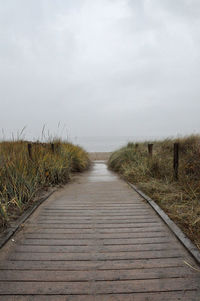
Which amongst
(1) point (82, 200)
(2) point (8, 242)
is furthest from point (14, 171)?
(2) point (8, 242)

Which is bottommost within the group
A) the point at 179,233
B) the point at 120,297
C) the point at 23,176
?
the point at 120,297

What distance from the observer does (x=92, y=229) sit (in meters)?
2.51

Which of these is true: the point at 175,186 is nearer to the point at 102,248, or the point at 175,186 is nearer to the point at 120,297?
the point at 102,248

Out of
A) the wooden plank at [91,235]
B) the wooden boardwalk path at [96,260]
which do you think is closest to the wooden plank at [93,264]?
the wooden boardwalk path at [96,260]

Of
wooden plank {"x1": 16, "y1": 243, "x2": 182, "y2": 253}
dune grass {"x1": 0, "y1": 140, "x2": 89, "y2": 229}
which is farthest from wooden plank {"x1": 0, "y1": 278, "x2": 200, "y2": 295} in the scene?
dune grass {"x1": 0, "y1": 140, "x2": 89, "y2": 229}

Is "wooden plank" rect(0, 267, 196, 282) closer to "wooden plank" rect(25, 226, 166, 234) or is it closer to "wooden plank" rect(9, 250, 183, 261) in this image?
"wooden plank" rect(9, 250, 183, 261)

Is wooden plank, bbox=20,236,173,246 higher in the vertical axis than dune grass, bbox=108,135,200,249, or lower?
lower

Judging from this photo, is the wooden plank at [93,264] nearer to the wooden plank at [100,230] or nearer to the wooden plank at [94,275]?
the wooden plank at [94,275]

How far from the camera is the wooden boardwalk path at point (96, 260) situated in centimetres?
148

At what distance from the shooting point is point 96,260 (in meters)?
1.86

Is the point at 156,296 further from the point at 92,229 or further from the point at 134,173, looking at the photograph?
the point at 134,173

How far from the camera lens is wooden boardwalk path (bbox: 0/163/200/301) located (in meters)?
1.48

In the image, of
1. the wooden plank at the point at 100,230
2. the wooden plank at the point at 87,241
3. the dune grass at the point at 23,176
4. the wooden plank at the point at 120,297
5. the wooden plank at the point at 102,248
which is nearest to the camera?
the wooden plank at the point at 120,297

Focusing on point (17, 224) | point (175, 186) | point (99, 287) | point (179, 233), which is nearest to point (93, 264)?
point (99, 287)
